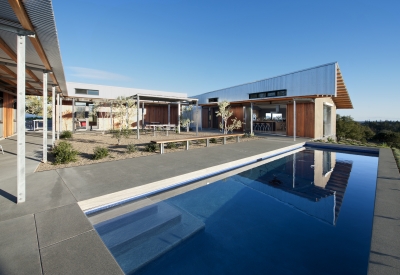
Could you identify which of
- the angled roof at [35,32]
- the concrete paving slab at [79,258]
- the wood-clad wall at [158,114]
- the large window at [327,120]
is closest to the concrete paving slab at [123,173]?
the concrete paving slab at [79,258]

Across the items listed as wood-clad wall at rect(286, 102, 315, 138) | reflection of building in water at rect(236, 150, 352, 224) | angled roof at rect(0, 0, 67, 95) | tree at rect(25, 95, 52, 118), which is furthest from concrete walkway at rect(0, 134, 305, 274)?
tree at rect(25, 95, 52, 118)

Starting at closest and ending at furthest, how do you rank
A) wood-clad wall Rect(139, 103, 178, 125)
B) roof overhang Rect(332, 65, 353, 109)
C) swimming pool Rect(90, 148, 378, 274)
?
swimming pool Rect(90, 148, 378, 274) → roof overhang Rect(332, 65, 353, 109) → wood-clad wall Rect(139, 103, 178, 125)

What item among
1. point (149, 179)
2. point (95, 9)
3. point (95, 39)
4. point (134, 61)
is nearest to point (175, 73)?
point (134, 61)

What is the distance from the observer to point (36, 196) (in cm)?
347

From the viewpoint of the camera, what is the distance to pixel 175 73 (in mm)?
20891

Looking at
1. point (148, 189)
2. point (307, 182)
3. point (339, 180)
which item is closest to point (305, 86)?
point (339, 180)

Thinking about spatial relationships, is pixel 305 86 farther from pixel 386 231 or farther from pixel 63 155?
pixel 63 155

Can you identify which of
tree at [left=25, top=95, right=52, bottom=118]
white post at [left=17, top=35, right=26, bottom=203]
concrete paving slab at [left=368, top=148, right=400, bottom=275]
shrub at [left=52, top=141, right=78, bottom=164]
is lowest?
concrete paving slab at [left=368, top=148, right=400, bottom=275]

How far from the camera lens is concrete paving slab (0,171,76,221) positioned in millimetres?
2971

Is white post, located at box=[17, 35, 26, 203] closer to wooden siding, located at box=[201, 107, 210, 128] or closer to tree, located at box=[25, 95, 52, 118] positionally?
tree, located at box=[25, 95, 52, 118]

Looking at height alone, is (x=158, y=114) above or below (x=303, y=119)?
above

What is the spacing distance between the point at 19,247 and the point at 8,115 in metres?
13.2

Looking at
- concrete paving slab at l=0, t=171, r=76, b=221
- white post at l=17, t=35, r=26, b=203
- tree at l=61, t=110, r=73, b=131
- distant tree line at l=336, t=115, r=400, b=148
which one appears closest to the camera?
concrete paving slab at l=0, t=171, r=76, b=221

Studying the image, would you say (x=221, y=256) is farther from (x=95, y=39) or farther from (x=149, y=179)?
(x=95, y=39)
